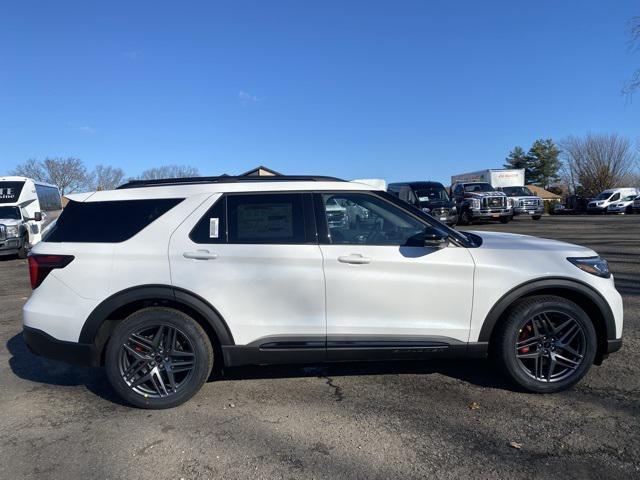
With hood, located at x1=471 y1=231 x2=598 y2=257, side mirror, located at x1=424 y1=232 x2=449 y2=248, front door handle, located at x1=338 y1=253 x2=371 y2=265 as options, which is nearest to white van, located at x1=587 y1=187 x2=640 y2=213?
hood, located at x1=471 y1=231 x2=598 y2=257

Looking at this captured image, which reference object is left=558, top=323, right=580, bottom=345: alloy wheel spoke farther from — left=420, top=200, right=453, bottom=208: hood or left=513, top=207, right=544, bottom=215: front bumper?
left=513, top=207, right=544, bottom=215: front bumper

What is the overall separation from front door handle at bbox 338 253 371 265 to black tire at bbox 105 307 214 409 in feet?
4.05

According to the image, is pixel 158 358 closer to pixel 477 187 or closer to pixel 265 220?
pixel 265 220

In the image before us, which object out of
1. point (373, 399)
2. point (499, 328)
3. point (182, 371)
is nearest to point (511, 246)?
point (499, 328)

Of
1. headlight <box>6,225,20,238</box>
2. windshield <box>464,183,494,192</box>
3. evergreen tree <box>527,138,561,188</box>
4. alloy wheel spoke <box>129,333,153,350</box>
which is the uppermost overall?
evergreen tree <box>527,138,561,188</box>

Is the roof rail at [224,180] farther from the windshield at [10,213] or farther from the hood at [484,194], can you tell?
the hood at [484,194]

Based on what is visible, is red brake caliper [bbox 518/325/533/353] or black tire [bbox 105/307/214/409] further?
red brake caliper [bbox 518/325/533/353]

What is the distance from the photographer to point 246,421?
11.5ft

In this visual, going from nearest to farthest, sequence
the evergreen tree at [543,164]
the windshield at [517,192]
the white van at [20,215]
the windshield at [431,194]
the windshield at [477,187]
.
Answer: the white van at [20,215] < the windshield at [431,194] < the windshield at [477,187] < the windshield at [517,192] < the evergreen tree at [543,164]

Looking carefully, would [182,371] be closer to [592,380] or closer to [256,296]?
[256,296]

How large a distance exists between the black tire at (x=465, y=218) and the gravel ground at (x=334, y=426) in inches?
807

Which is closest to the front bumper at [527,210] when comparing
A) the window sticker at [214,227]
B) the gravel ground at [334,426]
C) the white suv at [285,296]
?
the gravel ground at [334,426]

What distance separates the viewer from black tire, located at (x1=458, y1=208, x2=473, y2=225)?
24.5 m

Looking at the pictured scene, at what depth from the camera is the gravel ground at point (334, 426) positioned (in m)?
2.89
